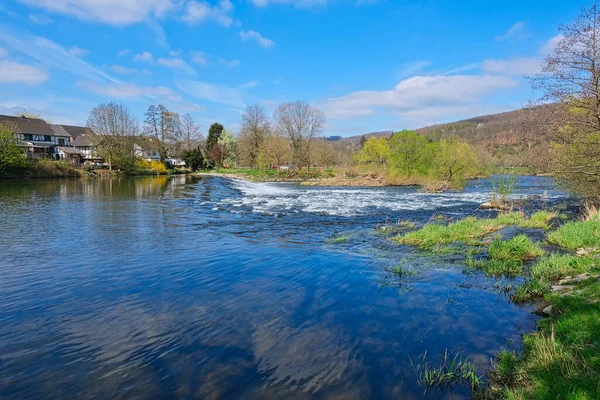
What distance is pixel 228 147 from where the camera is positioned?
4050 inches

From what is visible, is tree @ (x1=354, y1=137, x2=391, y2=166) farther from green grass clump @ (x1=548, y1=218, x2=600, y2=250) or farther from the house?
the house

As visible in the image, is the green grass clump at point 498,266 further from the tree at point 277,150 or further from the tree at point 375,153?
the tree at point 277,150

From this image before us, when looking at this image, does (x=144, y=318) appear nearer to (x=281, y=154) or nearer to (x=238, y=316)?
(x=238, y=316)

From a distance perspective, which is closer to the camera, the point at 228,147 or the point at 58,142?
the point at 58,142

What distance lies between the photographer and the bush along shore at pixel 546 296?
4225 mm

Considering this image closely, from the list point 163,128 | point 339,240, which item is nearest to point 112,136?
point 163,128

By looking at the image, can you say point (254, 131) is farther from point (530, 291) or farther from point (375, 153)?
point (530, 291)

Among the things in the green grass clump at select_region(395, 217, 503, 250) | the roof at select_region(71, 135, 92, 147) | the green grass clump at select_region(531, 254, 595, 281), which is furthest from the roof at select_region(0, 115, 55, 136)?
the green grass clump at select_region(531, 254, 595, 281)

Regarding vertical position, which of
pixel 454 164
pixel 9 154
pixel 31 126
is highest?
pixel 31 126

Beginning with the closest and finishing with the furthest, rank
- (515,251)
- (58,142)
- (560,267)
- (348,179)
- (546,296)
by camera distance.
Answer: (546,296), (560,267), (515,251), (348,179), (58,142)

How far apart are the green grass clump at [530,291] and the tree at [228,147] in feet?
321

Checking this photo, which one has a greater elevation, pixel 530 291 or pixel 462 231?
pixel 462 231

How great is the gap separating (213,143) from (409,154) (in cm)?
6602

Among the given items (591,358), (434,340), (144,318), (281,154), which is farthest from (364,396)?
(281,154)
